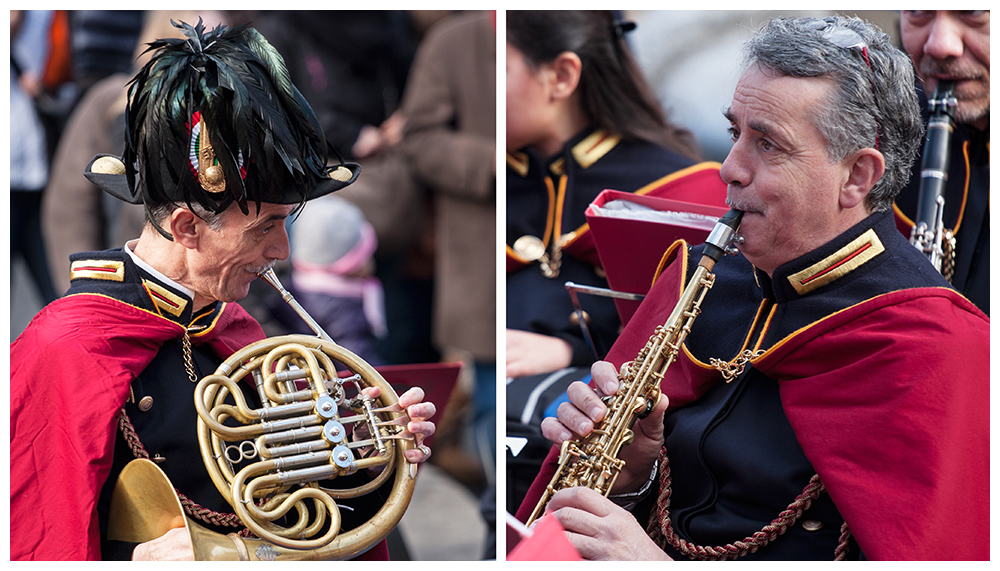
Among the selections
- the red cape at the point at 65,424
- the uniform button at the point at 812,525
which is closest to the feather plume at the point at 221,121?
the red cape at the point at 65,424

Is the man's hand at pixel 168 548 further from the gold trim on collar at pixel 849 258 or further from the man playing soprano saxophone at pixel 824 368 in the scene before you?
the gold trim on collar at pixel 849 258

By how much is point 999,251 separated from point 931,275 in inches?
26.2

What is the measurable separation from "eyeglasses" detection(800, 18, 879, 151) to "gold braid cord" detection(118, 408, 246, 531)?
180cm

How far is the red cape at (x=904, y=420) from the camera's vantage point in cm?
236

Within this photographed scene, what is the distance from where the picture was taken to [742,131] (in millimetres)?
2604

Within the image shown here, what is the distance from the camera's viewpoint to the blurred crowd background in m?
5.33

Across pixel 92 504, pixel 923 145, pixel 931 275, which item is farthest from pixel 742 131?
pixel 92 504

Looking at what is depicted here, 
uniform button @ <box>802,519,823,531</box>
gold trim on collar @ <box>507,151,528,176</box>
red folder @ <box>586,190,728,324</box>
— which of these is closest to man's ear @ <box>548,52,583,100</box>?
gold trim on collar @ <box>507,151,528,176</box>

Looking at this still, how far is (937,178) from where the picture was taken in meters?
3.11

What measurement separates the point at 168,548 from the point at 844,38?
1.99 metres

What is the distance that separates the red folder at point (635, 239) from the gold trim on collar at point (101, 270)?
1432mm

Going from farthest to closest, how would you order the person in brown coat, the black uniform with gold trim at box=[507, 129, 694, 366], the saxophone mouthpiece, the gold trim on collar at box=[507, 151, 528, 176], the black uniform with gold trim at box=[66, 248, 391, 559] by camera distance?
the person in brown coat
the gold trim on collar at box=[507, 151, 528, 176]
the black uniform with gold trim at box=[507, 129, 694, 366]
the saxophone mouthpiece
the black uniform with gold trim at box=[66, 248, 391, 559]

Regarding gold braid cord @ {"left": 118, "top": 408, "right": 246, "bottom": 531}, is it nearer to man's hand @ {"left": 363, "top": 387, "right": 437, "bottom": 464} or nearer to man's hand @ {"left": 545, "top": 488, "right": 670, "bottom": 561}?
man's hand @ {"left": 363, "top": 387, "right": 437, "bottom": 464}

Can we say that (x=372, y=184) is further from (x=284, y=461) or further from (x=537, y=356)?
(x=284, y=461)
